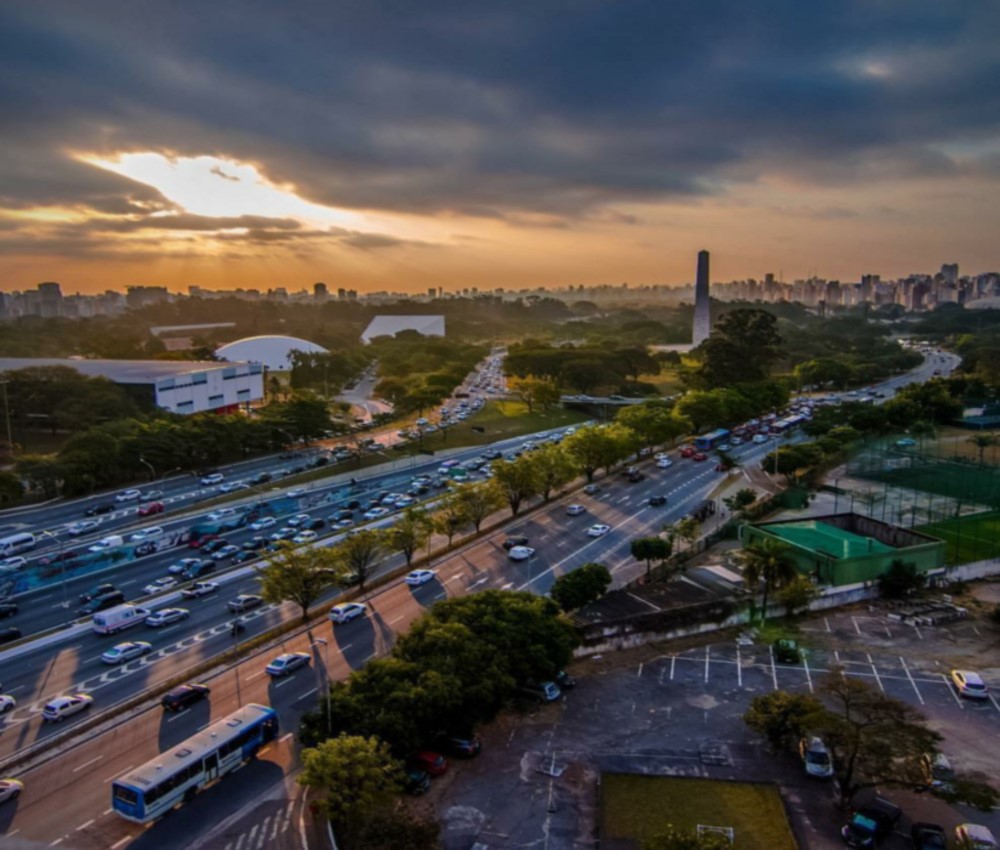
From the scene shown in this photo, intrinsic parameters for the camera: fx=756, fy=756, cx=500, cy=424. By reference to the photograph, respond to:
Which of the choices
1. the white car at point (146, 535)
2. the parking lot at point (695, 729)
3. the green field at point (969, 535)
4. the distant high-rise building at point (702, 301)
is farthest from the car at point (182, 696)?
the distant high-rise building at point (702, 301)

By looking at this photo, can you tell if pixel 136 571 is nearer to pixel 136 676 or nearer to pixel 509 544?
pixel 136 676

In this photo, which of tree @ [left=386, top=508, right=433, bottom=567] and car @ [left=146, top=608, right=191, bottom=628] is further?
tree @ [left=386, top=508, right=433, bottom=567]

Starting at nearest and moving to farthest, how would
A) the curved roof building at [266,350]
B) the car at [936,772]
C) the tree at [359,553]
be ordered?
the car at [936,772] < the tree at [359,553] < the curved roof building at [266,350]

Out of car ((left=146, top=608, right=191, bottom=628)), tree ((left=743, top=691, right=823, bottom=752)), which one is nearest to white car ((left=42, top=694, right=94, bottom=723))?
car ((left=146, top=608, right=191, bottom=628))

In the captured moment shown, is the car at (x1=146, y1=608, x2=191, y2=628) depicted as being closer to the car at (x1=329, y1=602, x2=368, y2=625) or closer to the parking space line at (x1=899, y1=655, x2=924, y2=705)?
the car at (x1=329, y1=602, x2=368, y2=625)

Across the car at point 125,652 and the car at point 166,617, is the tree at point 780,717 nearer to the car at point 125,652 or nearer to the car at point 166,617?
the car at point 125,652

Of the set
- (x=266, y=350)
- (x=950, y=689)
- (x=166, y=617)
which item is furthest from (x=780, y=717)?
(x=266, y=350)

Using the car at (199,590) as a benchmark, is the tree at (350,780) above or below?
above
